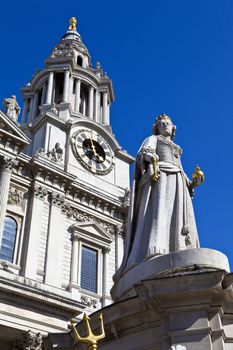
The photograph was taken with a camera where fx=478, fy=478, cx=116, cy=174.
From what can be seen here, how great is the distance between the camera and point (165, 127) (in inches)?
435

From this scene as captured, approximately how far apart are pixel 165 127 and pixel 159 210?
259 centimetres

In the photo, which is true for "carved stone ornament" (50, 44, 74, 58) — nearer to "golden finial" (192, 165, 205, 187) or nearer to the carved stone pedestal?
"golden finial" (192, 165, 205, 187)

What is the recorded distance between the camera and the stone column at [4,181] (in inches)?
878

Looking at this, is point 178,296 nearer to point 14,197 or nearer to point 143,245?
point 143,245

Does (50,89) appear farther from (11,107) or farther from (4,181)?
(4,181)

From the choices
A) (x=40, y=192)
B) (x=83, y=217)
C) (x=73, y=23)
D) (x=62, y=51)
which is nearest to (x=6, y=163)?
(x=40, y=192)

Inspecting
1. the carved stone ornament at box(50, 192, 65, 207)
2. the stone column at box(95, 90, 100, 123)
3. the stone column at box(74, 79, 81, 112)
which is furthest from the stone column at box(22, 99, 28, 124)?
the carved stone ornament at box(50, 192, 65, 207)

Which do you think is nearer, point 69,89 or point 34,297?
point 34,297

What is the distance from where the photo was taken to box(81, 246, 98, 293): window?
25.2m

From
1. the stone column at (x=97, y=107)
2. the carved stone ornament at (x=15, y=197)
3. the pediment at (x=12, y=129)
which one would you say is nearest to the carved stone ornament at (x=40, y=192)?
the carved stone ornament at (x=15, y=197)

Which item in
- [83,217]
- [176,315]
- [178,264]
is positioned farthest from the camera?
[83,217]

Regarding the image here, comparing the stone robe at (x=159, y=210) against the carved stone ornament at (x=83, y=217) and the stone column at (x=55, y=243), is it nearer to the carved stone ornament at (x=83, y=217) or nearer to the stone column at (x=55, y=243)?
the stone column at (x=55, y=243)

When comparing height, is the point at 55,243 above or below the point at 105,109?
below

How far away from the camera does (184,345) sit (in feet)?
21.5
